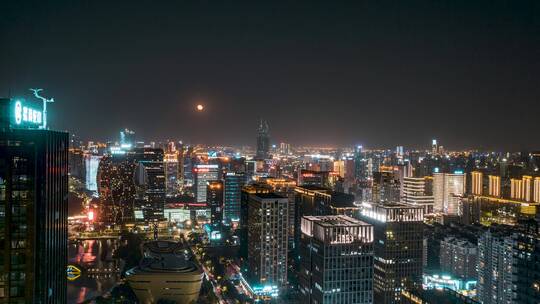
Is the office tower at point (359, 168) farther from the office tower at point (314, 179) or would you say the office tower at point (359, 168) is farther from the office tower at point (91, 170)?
the office tower at point (91, 170)

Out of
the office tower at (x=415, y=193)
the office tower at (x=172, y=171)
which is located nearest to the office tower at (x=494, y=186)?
the office tower at (x=415, y=193)

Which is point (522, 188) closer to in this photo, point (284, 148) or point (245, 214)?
point (245, 214)

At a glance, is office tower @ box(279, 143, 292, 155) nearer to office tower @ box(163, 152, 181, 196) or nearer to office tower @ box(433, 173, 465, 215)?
office tower @ box(163, 152, 181, 196)

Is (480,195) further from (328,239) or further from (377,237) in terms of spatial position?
(328,239)

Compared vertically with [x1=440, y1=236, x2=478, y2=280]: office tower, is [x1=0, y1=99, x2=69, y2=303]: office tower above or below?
above

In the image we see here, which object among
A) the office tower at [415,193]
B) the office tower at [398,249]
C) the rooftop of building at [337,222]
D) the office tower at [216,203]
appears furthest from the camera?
the office tower at [415,193]

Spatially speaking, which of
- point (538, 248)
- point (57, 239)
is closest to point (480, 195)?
point (538, 248)

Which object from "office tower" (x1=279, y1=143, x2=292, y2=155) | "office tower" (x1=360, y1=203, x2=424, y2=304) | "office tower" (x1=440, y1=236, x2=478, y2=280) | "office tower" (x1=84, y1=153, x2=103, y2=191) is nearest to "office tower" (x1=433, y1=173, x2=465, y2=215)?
"office tower" (x1=440, y1=236, x2=478, y2=280)
